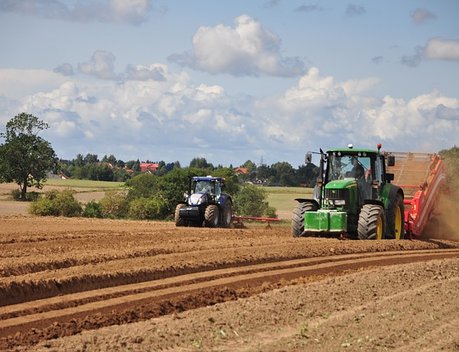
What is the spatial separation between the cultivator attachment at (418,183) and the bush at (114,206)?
76.6 ft

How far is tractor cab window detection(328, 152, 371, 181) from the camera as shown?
77.7ft

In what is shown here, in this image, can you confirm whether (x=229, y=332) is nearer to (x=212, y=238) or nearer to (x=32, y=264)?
(x=32, y=264)

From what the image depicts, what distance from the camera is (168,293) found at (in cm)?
1369

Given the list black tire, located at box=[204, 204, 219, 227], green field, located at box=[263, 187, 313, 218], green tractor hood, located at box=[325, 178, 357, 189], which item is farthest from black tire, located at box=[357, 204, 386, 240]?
green field, located at box=[263, 187, 313, 218]

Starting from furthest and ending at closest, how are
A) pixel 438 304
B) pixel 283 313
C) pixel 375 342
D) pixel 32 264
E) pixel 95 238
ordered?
pixel 95 238, pixel 32 264, pixel 438 304, pixel 283 313, pixel 375 342

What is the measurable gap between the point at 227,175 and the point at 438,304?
46.9 m

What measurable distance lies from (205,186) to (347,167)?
8.45 meters

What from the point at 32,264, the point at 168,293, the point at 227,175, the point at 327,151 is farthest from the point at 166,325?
A: the point at 227,175

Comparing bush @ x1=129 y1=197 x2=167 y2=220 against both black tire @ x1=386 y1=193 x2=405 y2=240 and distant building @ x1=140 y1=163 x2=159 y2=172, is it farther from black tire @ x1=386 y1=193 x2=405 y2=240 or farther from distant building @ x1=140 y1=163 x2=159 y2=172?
distant building @ x1=140 y1=163 x2=159 y2=172

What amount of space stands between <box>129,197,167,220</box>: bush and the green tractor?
24107 millimetres

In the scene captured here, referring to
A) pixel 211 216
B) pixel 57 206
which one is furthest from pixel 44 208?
pixel 211 216

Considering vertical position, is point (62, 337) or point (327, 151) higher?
point (327, 151)

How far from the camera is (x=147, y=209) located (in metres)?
47.7

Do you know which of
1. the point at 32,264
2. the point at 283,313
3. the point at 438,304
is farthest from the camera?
the point at 32,264
